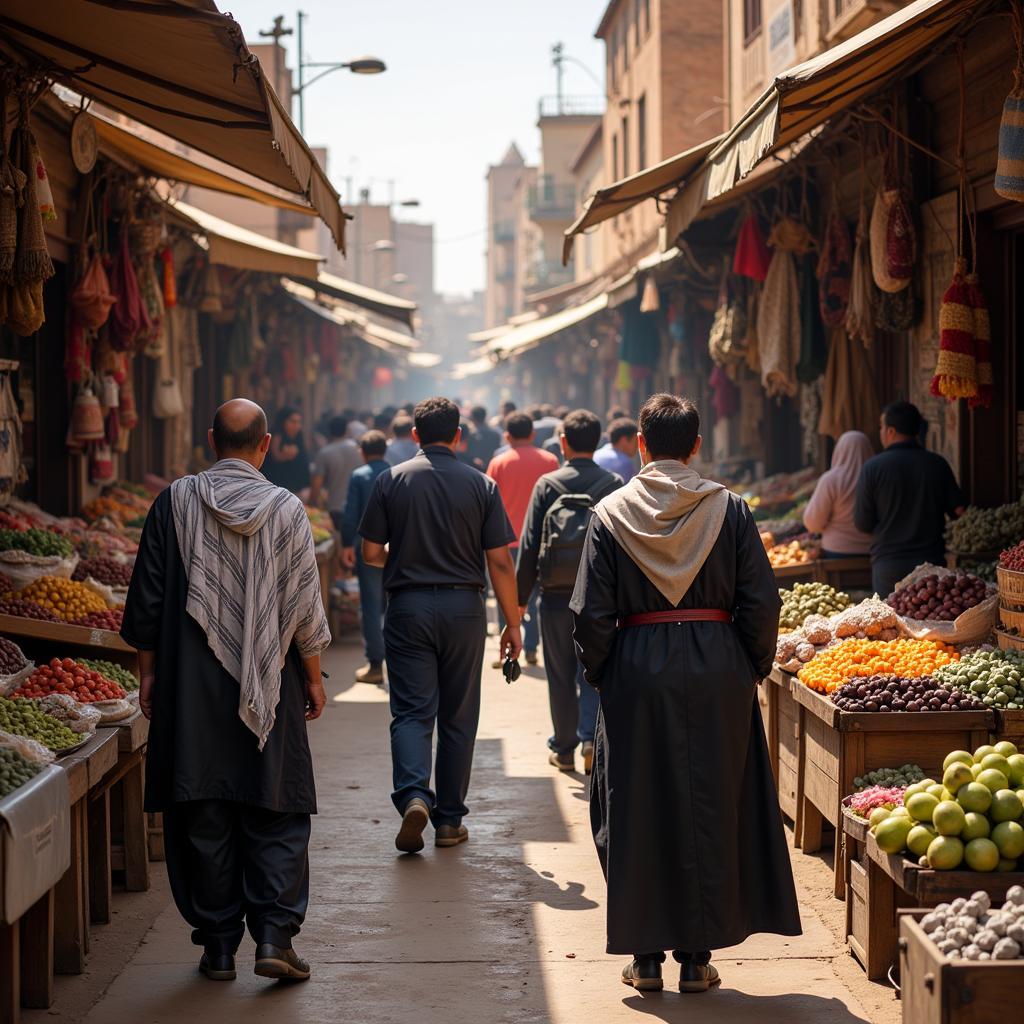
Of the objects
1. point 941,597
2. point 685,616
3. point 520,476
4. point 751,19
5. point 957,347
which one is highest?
point 751,19

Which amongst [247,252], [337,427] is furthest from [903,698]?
[337,427]

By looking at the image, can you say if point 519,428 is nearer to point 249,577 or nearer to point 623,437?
point 623,437

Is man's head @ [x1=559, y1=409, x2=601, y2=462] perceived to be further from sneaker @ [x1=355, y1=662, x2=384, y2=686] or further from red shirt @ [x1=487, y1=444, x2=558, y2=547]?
sneaker @ [x1=355, y1=662, x2=384, y2=686]

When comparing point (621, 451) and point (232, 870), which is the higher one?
point (621, 451)

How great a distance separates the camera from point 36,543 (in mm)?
8352

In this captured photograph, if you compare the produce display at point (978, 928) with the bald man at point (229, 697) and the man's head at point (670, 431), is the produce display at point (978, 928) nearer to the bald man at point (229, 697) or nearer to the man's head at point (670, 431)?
the man's head at point (670, 431)

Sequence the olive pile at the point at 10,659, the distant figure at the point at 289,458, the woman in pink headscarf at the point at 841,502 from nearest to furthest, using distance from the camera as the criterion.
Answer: the olive pile at the point at 10,659 < the woman in pink headscarf at the point at 841,502 < the distant figure at the point at 289,458

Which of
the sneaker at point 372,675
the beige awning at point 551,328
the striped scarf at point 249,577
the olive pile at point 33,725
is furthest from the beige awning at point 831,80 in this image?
the beige awning at point 551,328

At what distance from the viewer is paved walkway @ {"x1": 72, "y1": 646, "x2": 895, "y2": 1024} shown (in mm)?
4871

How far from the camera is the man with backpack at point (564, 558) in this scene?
8.19m

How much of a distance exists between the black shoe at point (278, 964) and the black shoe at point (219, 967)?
138mm

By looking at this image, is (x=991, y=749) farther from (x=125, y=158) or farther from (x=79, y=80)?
(x=125, y=158)

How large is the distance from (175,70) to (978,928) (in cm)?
471

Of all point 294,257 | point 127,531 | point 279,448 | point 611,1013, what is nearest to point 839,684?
point 611,1013
